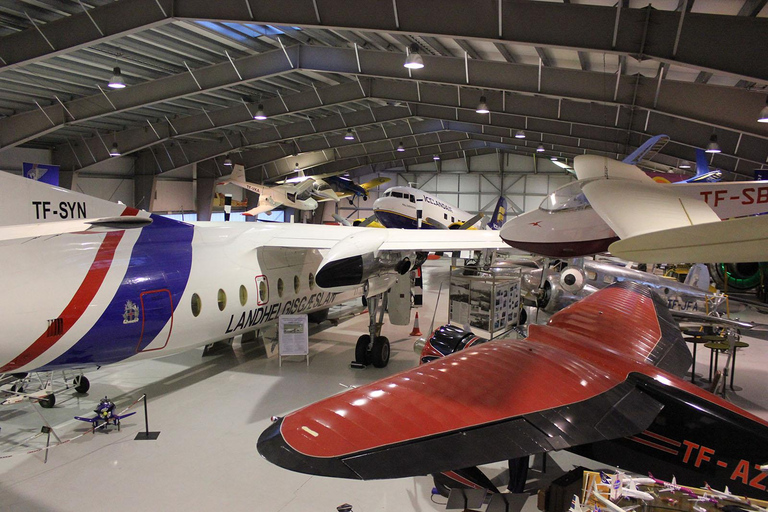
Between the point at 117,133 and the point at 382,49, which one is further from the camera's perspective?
the point at 117,133

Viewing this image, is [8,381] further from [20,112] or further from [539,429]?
[20,112]

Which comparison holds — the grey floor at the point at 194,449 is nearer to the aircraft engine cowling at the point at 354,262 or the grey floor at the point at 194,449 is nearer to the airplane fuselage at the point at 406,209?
the aircraft engine cowling at the point at 354,262

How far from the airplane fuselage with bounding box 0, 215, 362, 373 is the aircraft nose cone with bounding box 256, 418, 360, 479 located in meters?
4.52

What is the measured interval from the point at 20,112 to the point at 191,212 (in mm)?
12410

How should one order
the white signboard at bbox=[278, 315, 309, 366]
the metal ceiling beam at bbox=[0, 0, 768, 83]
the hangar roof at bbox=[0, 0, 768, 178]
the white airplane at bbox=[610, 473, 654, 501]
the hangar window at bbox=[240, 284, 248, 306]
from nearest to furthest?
the white airplane at bbox=[610, 473, 654, 501] < the metal ceiling beam at bbox=[0, 0, 768, 83] < the hangar roof at bbox=[0, 0, 768, 178] < the hangar window at bbox=[240, 284, 248, 306] < the white signboard at bbox=[278, 315, 309, 366]

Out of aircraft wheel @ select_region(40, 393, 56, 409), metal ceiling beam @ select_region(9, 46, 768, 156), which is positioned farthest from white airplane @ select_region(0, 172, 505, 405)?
metal ceiling beam @ select_region(9, 46, 768, 156)

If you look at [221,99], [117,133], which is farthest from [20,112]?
[221,99]

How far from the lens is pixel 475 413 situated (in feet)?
12.4

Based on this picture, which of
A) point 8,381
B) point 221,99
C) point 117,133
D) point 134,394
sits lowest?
point 134,394

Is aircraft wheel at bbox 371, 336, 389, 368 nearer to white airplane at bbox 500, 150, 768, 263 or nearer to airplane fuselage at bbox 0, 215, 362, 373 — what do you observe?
airplane fuselage at bbox 0, 215, 362, 373

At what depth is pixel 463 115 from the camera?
65.1 feet

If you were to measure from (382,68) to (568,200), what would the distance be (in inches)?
330

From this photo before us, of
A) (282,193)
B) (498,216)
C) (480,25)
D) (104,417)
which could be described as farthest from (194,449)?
(498,216)

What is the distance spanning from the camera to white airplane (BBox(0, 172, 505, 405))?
6023 mm
